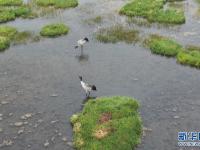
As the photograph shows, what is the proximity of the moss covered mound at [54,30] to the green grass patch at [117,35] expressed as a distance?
145 inches

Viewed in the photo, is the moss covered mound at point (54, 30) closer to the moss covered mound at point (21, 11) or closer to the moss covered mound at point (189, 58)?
the moss covered mound at point (21, 11)

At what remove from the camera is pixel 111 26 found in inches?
1713

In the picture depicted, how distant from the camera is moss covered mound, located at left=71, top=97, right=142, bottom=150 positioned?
79.9 feet

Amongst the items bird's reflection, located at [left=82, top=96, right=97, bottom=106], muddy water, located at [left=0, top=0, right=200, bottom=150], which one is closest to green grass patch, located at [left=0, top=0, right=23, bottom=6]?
muddy water, located at [left=0, top=0, right=200, bottom=150]

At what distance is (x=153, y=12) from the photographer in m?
45.9

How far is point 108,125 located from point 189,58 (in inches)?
502

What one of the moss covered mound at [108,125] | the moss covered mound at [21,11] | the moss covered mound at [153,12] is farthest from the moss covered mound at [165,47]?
the moss covered mound at [21,11]

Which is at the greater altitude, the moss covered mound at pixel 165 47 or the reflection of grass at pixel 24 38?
the moss covered mound at pixel 165 47

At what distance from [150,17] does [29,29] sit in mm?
13644

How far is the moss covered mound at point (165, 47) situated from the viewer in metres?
36.8

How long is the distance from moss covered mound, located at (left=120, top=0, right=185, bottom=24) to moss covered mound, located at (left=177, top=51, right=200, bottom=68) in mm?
8732

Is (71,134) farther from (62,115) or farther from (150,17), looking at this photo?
(150,17)

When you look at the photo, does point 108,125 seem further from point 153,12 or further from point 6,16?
point 6,16

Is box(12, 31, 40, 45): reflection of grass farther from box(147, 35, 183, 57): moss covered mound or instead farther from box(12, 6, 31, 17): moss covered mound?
box(147, 35, 183, 57): moss covered mound
